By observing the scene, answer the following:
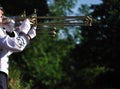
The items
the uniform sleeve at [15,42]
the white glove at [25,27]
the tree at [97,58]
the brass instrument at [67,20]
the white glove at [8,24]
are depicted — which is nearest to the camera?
the uniform sleeve at [15,42]

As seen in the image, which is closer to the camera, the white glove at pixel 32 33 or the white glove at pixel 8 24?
the white glove at pixel 32 33

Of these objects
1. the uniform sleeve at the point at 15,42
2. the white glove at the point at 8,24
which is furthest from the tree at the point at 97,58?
the uniform sleeve at the point at 15,42

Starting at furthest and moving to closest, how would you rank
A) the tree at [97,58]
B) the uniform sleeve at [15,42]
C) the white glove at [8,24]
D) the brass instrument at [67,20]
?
the tree at [97,58] < the brass instrument at [67,20] < the white glove at [8,24] < the uniform sleeve at [15,42]

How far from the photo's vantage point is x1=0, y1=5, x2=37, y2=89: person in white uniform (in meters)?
6.47

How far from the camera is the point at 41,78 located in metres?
40.3

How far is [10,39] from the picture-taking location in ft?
21.3

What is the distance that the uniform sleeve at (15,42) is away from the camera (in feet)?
21.2

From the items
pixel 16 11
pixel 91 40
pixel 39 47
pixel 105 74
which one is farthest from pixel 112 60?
pixel 16 11

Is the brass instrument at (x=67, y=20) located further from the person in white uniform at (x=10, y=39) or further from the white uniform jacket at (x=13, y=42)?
the white uniform jacket at (x=13, y=42)

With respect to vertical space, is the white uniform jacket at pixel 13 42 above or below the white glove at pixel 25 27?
below

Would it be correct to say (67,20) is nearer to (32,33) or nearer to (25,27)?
(32,33)

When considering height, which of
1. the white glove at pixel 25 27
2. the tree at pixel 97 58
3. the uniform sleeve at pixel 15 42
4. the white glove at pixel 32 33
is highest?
the white glove at pixel 25 27

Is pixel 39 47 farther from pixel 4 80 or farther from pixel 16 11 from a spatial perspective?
pixel 4 80

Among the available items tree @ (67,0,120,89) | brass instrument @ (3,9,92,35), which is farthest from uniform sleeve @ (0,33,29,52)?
tree @ (67,0,120,89)
